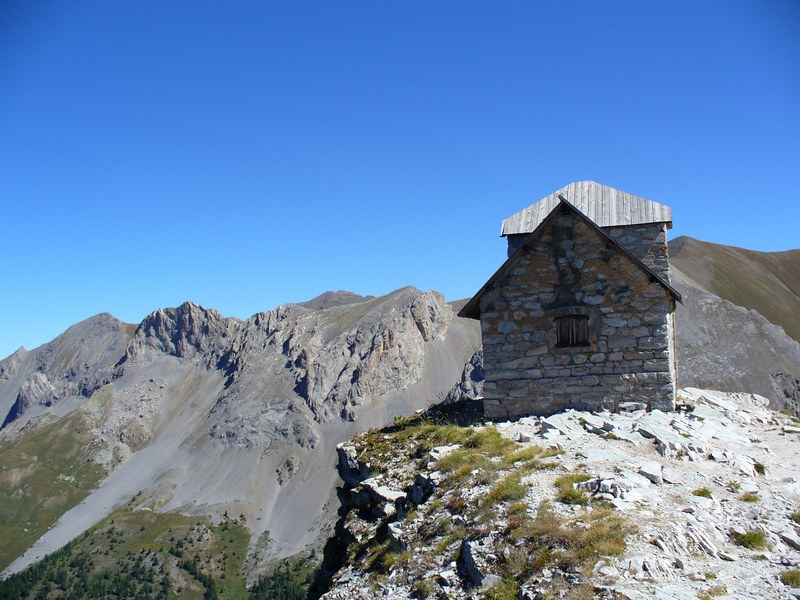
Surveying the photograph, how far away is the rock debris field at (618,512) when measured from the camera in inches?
337

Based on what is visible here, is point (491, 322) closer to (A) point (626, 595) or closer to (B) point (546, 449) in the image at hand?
(B) point (546, 449)

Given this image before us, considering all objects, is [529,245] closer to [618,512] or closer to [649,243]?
[649,243]

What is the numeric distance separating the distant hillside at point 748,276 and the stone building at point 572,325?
372 feet

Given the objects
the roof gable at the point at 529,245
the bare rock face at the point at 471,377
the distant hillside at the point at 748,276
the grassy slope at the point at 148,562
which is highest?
the distant hillside at the point at 748,276

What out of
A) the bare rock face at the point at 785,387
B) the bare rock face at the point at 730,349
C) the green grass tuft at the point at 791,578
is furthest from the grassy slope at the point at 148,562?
the green grass tuft at the point at 791,578

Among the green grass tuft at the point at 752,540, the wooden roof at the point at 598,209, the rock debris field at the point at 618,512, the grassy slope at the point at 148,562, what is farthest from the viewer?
the grassy slope at the point at 148,562

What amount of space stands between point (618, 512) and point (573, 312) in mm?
8806

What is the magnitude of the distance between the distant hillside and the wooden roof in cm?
10633

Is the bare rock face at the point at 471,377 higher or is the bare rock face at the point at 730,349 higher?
the bare rock face at the point at 730,349

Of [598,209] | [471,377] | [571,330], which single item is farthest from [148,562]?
[571,330]

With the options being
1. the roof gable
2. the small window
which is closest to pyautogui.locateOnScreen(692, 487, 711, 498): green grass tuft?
the small window

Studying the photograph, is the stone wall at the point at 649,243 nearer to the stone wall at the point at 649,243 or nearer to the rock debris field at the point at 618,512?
the stone wall at the point at 649,243

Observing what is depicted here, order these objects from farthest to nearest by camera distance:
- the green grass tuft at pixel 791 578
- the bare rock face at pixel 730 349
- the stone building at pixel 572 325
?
the bare rock face at pixel 730 349 < the stone building at pixel 572 325 < the green grass tuft at pixel 791 578

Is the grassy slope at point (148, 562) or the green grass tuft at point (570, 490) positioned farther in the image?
the grassy slope at point (148, 562)
